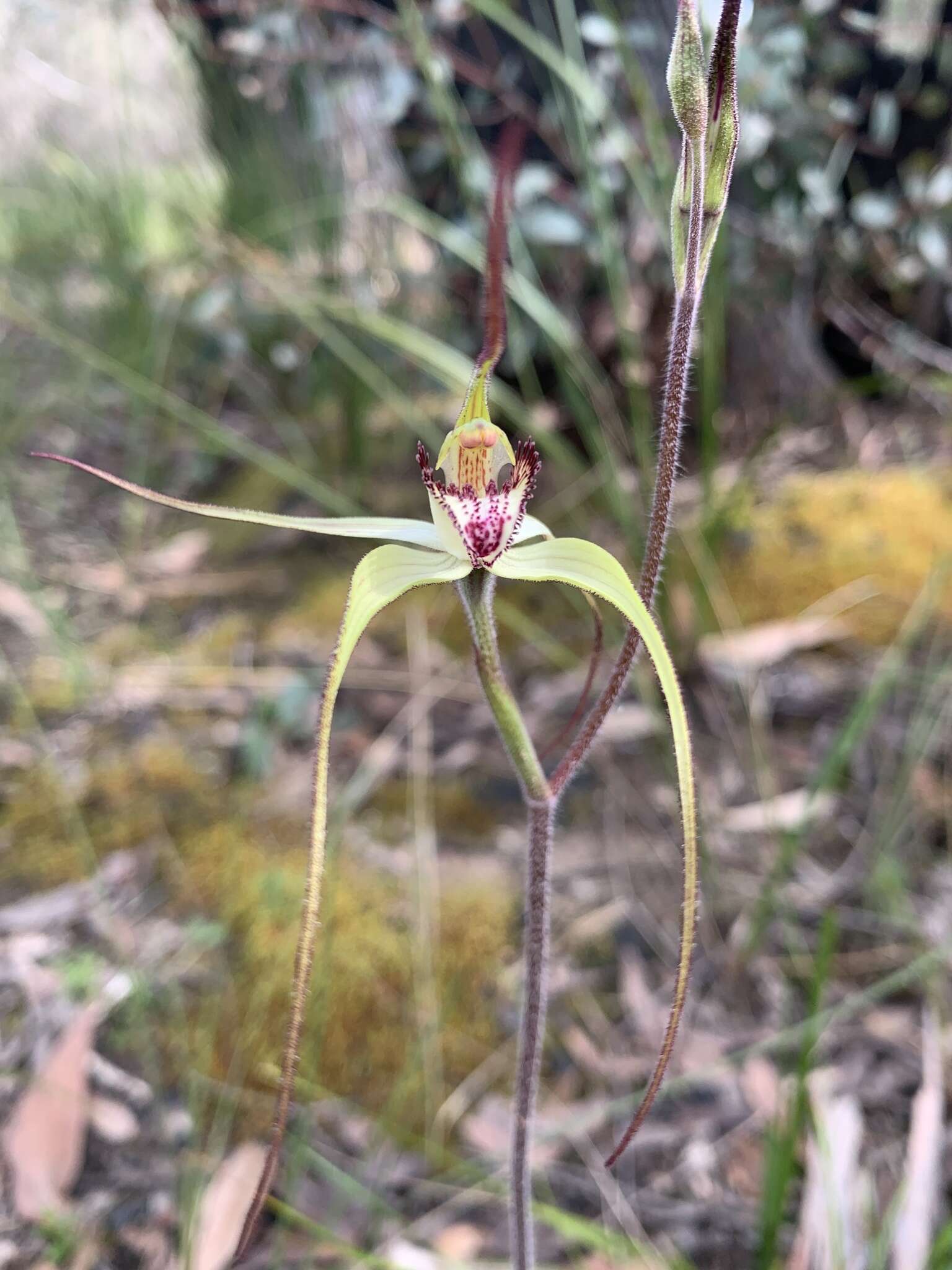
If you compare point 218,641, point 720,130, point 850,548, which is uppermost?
point 850,548

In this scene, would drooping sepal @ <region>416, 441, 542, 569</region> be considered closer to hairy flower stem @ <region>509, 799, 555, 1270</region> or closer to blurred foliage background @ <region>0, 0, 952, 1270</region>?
hairy flower stem @ <region>509, 799, 555, 1270</region>

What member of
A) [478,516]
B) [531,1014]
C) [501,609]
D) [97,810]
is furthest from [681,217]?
[97,810]

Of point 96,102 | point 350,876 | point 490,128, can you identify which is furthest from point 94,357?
point 96,102

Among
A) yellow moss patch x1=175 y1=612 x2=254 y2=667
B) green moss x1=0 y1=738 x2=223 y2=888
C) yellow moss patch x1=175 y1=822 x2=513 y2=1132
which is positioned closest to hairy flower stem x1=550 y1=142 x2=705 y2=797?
yellow moss patch x1=175 y1=822 x2=513 y2=1132

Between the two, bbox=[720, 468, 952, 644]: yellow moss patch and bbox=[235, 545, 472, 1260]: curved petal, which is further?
bbox=[720, 468, 952, 644]: yellow moss patch

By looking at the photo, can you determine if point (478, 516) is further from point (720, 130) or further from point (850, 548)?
point (850, 548)
